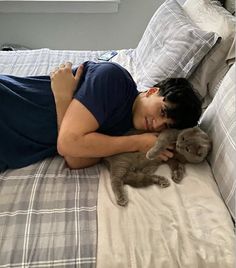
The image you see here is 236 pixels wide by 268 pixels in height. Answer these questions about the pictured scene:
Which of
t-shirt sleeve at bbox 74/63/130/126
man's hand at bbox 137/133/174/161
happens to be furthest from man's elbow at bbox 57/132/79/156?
man's hand at bbox 137/133/174/161

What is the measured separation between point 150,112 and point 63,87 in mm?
319

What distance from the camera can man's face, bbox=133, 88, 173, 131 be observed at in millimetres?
1226

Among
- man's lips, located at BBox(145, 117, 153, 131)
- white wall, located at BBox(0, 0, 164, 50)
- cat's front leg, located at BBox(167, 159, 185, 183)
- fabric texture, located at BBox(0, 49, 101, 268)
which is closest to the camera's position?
fabric texture, located at BBox(0, 49, 101, 268)

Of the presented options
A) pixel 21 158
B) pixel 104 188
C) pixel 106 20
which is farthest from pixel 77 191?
pixel 106 20

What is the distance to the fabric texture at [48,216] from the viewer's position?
3.06 ft

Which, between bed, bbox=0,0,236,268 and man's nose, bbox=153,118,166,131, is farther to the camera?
man's nose, bbox=153,118,166,131

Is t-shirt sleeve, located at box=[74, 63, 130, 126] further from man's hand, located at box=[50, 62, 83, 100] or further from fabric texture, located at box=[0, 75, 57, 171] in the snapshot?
fabric texture, located at box=[0, 75, 57, 171]

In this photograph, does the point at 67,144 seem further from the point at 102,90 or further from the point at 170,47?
the point at 170,47

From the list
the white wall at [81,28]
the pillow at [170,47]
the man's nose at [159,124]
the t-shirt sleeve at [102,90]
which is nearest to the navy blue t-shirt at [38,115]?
the t-shirt sleeve at [102,90]

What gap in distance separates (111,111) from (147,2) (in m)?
1.91

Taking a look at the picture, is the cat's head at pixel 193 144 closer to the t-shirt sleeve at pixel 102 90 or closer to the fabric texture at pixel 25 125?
the t-shirt sleeve at pixel 102 90

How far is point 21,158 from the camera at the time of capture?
4.11 feet

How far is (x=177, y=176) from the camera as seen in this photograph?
45.6 inches

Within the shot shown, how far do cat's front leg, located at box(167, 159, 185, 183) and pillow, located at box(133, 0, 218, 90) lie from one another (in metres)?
0.47
